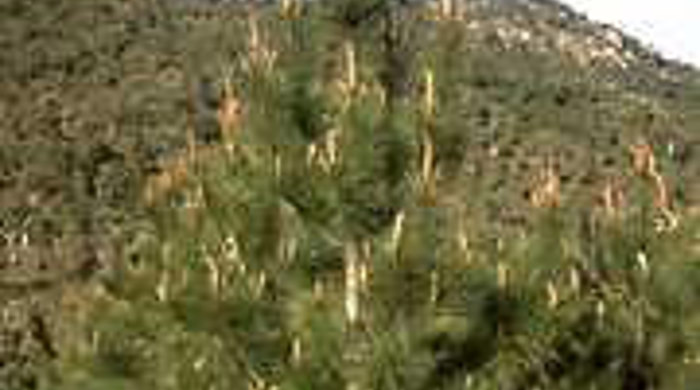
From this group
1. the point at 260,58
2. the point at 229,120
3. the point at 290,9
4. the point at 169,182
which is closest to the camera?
the point at 229,120

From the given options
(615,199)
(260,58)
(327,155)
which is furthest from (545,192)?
(260,58)

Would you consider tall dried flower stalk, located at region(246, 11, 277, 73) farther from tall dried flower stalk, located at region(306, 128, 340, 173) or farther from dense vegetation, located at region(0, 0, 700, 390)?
tall dried flower stalk, located at region(306, 128, 340, 173)

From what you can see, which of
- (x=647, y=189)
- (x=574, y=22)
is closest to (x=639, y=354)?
(x=647, y=189)

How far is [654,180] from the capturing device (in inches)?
417

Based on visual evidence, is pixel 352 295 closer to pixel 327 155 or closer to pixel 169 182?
pixel 327 155

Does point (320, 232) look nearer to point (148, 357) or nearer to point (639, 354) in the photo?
point (148, 357)

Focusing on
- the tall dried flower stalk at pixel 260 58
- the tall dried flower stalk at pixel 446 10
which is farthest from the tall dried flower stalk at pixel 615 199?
the tall dried flower stalk at pixel 260 58

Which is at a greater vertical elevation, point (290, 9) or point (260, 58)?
point (290, 9)

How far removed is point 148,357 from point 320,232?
58.3 inches

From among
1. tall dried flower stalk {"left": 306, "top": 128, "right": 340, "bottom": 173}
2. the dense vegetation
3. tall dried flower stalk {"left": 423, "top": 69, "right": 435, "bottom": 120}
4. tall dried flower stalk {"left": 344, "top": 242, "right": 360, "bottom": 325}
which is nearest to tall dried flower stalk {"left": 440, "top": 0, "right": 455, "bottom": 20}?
the dense vegetation

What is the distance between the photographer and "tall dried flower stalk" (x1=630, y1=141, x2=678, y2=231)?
34.5 feet

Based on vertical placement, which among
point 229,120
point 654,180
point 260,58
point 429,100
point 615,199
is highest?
point 260,58

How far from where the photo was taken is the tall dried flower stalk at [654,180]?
10.5 metres

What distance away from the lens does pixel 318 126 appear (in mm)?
12367
